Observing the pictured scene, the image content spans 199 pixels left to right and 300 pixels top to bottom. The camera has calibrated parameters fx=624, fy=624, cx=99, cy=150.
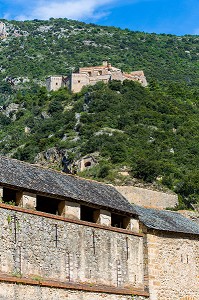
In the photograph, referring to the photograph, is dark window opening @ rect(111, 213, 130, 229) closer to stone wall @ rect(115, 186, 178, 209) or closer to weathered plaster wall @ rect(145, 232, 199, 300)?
weathered plaster wall @ rect(145, 232, 199, 300)

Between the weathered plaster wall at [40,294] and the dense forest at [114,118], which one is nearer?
the weathered plaster wall at [40,294]

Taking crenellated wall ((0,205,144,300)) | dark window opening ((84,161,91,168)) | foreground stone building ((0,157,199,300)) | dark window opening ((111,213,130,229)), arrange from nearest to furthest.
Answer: crenellated wall ((0,205,144,300)) < foreground stone building ((0,157,199,300)) < dark window opening ((111,213,130,229)) < dark window opening ((84,161,91,168))

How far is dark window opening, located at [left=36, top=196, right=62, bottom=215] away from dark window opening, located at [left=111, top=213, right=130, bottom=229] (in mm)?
3321

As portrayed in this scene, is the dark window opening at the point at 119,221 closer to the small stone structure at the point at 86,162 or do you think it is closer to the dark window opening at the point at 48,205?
the dark window opening at the point at 48,205

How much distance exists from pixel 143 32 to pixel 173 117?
332 feet

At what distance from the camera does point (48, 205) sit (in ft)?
90.0

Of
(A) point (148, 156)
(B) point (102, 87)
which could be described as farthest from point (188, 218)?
(B) point (102, 87)

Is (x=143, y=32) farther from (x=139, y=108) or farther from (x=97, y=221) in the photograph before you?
(x=97, y=221)

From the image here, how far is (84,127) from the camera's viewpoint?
81.9m

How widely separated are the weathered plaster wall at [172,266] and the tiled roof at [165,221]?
389 mm

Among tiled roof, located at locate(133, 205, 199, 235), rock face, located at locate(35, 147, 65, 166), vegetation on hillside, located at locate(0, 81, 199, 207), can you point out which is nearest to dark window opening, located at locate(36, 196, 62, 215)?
tiled roof, located at locate(133, 205, 199, 235)

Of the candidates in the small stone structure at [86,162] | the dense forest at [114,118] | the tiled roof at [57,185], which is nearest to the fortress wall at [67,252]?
the tiled roof at [57,185]

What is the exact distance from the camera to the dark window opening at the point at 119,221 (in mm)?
29531

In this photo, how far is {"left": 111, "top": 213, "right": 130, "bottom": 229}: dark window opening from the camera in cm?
2953
